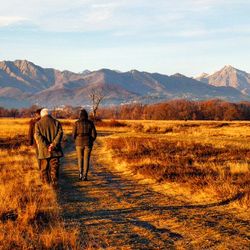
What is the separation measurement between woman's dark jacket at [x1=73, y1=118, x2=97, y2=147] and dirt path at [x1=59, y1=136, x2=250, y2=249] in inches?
69.6

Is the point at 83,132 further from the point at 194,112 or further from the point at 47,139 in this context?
the point at 194,112

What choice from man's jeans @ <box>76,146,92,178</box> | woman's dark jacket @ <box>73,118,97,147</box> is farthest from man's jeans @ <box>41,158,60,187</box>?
woman's dark jacket @ <box>73,118,97,147</box>

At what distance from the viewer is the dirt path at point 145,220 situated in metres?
7.03

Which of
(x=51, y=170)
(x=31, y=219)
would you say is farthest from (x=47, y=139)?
(x=31, y=219)

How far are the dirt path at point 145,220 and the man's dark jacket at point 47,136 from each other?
3.38 feet

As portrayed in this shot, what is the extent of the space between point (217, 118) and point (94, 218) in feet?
374

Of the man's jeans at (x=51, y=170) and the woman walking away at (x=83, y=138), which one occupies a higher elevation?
the woman walking away at (x=83, y=138)

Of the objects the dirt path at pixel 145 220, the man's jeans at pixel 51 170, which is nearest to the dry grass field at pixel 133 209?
the dirt path at pixel 145 220

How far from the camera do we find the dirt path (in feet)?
23.1

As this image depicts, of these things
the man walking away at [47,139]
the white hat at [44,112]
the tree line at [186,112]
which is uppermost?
the white hat at [44,112]

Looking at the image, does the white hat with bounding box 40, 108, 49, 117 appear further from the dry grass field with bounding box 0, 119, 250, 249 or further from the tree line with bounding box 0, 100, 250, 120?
the tree line with bounding box 0, 100, 250, 120

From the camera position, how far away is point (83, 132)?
14.1m

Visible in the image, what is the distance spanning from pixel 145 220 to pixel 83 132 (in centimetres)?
595

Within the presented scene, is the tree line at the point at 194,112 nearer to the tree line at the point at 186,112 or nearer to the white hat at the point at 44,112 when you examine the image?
the tree line at the point at 186,112
